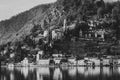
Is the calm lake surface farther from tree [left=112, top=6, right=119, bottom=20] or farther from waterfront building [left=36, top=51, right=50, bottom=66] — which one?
tree [left=112, top=6, right=119, bottom=20]

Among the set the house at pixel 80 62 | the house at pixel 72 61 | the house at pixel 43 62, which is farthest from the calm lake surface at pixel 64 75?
the house at pixel 43 62

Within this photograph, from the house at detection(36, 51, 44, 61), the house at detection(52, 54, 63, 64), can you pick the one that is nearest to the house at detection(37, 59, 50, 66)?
the house at detection(52, 54, 63, 64)

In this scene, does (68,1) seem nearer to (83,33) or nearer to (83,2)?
(83,2)

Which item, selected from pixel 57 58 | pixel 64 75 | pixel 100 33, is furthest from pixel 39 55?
pixel 64 75

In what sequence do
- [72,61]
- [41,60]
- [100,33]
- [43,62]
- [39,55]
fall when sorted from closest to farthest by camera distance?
[72,61] < [43,62] < [41,60] < [39,55] < [100,33]

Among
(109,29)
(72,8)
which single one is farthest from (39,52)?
(72,8)

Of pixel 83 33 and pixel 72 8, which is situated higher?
pixel 72 8

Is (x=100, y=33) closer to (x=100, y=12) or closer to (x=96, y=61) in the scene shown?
(x=100, y=12)

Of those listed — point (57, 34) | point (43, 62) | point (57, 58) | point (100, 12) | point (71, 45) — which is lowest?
point (43, 62)

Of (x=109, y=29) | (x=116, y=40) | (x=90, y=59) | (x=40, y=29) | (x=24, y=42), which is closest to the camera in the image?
(x=90, y=59)
